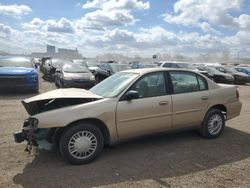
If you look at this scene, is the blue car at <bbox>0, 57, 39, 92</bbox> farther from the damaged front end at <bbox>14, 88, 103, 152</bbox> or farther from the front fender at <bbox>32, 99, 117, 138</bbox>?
the front fender at <bbox>32, 99, 117, 138</bbox>

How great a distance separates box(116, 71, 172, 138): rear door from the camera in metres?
5.04

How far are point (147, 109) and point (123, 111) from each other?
0.49 m

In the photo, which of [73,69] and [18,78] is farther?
[73,69]

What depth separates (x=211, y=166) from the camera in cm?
474

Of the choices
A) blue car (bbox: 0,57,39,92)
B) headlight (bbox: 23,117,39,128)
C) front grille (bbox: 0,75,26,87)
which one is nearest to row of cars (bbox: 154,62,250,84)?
blue car (bbox: 0,57,39,92)

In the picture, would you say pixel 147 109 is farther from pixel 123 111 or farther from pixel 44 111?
pixel 44 111

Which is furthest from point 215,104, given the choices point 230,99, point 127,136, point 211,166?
point 127,136

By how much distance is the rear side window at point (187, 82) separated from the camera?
577 centimetres

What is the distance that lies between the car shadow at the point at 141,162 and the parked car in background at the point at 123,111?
0.29 m

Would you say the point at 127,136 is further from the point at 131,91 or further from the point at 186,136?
the point at 186,136

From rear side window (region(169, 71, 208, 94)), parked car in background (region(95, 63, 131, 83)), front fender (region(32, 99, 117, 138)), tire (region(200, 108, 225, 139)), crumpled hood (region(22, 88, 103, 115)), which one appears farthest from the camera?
parked car in background (region(95, 63, 131, 83))

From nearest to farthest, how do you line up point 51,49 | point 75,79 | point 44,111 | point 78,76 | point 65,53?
point 44,111 < point 75,79 < point 78,76 < point 65,53 < point 51,49

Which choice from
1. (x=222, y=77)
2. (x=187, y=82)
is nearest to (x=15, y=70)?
(x=187, y=82)

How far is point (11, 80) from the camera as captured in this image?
39.2 feet
